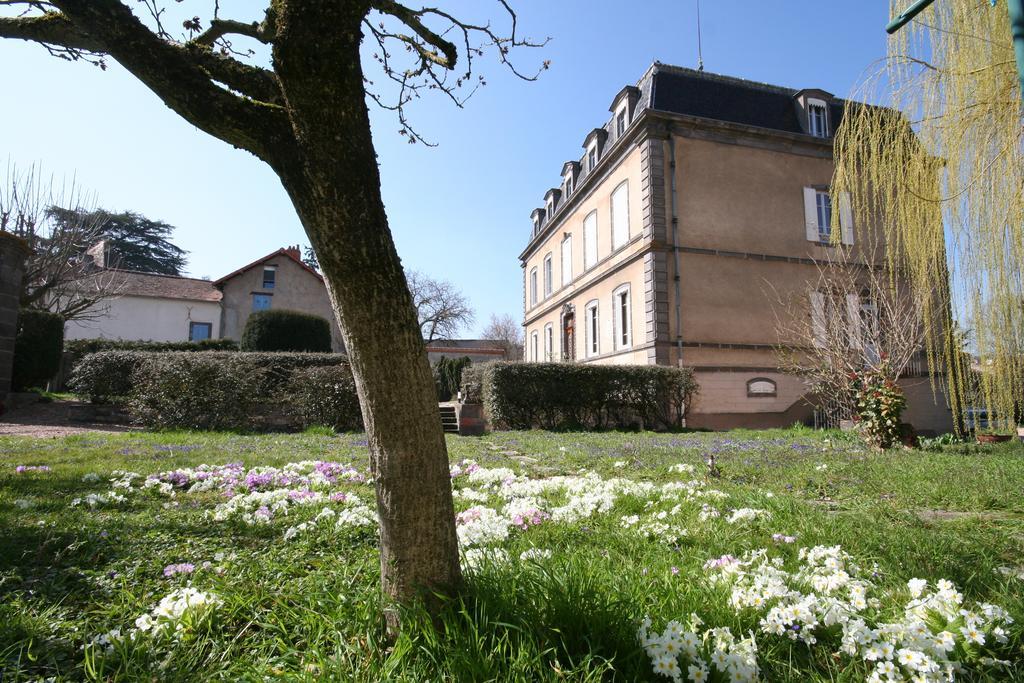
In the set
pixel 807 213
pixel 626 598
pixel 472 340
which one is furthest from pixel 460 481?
pixel 472 340

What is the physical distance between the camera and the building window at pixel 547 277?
963 inches

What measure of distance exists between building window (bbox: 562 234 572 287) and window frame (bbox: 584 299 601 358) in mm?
2721

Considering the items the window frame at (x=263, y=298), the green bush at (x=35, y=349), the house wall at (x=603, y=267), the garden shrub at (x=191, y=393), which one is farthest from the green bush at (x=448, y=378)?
the window frame at (x=263, y=298)

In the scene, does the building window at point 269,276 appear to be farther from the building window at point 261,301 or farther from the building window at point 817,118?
the building window at point 817,118

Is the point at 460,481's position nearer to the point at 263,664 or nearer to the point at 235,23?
the point at 263,664

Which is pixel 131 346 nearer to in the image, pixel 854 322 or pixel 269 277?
pixel 269 277

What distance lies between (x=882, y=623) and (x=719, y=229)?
14.7m

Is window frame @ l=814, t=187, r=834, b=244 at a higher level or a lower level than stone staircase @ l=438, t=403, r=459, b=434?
higher

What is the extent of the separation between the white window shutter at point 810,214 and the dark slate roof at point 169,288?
1197 inches

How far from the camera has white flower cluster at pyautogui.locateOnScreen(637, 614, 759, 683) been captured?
150 cm

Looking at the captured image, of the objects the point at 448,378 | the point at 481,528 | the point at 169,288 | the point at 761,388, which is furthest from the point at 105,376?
the point at 169,288

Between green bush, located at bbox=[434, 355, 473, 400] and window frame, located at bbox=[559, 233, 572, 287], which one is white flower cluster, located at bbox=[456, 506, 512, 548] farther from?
green bush, located at bbox=[434, 355, 473, 400]

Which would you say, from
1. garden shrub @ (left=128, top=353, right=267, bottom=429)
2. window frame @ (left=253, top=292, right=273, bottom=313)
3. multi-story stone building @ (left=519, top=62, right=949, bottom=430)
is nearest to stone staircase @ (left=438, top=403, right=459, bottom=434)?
garden shrub @ (left=128, top=353, right=267, bottom=429)

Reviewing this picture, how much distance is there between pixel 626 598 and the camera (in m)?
1.84
